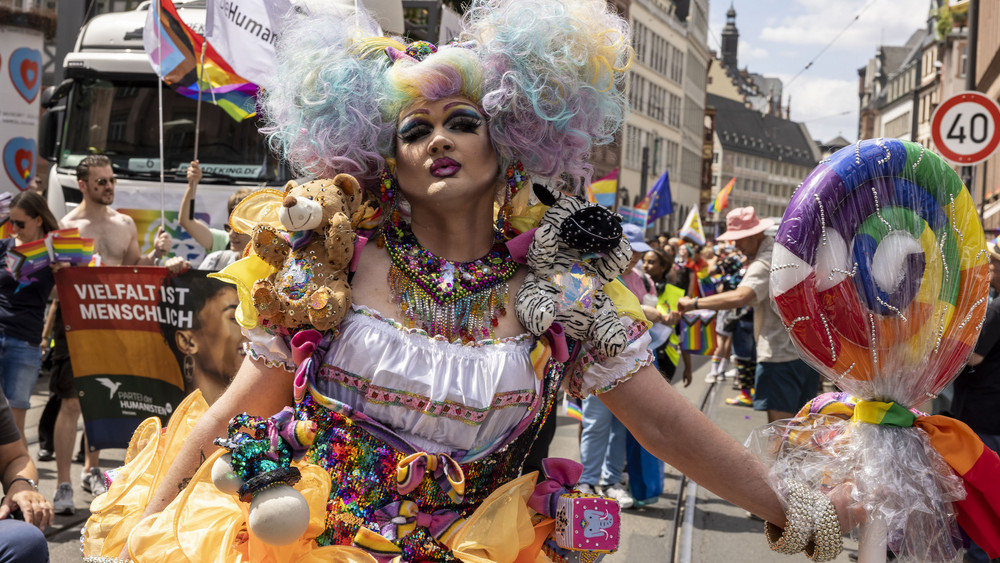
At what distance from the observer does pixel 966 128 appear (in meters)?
8.13

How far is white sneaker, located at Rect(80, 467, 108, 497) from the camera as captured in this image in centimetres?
573

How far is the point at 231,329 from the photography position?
203 inches

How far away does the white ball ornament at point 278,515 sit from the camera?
182 cm

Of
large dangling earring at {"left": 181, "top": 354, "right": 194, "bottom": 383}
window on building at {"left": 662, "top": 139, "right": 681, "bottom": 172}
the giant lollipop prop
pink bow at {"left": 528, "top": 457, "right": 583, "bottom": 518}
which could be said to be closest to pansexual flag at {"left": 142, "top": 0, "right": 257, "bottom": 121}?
large dangling earring at {"left": 181, "top": 354, "right": 194, "bottom": 383}

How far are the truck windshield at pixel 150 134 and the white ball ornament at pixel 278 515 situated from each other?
694cm

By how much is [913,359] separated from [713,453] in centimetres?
53

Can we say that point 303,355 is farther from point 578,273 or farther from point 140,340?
point 140,340

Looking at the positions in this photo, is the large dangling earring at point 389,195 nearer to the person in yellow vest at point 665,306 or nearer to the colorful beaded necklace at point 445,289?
the colorful beaded necklace at point 445,289

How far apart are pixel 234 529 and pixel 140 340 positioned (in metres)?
3.72

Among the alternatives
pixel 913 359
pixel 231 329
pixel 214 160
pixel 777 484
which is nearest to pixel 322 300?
pixel 777 484

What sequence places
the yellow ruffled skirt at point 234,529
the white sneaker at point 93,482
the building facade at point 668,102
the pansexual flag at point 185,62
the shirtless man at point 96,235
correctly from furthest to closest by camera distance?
the building facade at point 668,102 < the pansexual flag at point 185,62 < the shirtless man at point 96,235 < the white sneaker at point 93,482 < the yellow ruffled skirt at point 234,529

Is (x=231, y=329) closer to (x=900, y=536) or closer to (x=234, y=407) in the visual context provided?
(x=234, y=407)

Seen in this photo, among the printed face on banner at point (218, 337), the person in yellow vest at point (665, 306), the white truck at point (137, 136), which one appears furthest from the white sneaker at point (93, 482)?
the person in yellow vest at point (665, 306)

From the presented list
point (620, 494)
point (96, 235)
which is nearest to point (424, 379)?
point (620, 494)
